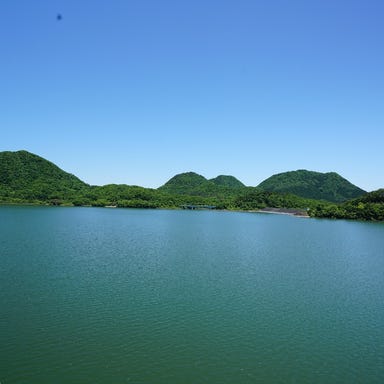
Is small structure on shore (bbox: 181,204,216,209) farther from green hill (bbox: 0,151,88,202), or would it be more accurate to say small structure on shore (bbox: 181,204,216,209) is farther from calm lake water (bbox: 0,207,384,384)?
calm lake water (bbox: 0,207,384,384)

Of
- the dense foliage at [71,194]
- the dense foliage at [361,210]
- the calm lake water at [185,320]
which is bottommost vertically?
the calm lake water at [185,320]

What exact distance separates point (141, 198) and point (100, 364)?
149 m

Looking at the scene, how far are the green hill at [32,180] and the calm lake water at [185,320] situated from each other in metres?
116

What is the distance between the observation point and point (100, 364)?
472 inches

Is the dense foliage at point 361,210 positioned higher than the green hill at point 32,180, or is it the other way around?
the green hill at point 32,180

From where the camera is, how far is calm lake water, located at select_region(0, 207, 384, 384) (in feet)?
39.4

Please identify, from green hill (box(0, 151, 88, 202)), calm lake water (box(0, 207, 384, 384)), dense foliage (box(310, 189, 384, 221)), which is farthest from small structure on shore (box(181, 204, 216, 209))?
calm lake water (box(0, 207, 384, 384))

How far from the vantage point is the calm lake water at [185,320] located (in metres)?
12.0

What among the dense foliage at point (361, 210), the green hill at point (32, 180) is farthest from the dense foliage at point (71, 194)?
the dense foliage at point (361, 210)

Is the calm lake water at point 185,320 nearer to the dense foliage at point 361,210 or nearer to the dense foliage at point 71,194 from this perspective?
the dense foliage at point 361,210

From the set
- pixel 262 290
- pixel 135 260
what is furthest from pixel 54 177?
pixel 262 290

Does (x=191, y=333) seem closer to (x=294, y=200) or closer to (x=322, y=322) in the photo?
(x=322, y=322)

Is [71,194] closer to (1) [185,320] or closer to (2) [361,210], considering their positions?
(2) [361,210]

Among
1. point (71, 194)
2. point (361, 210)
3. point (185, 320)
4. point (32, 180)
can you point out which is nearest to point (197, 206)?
point (71, 194)
